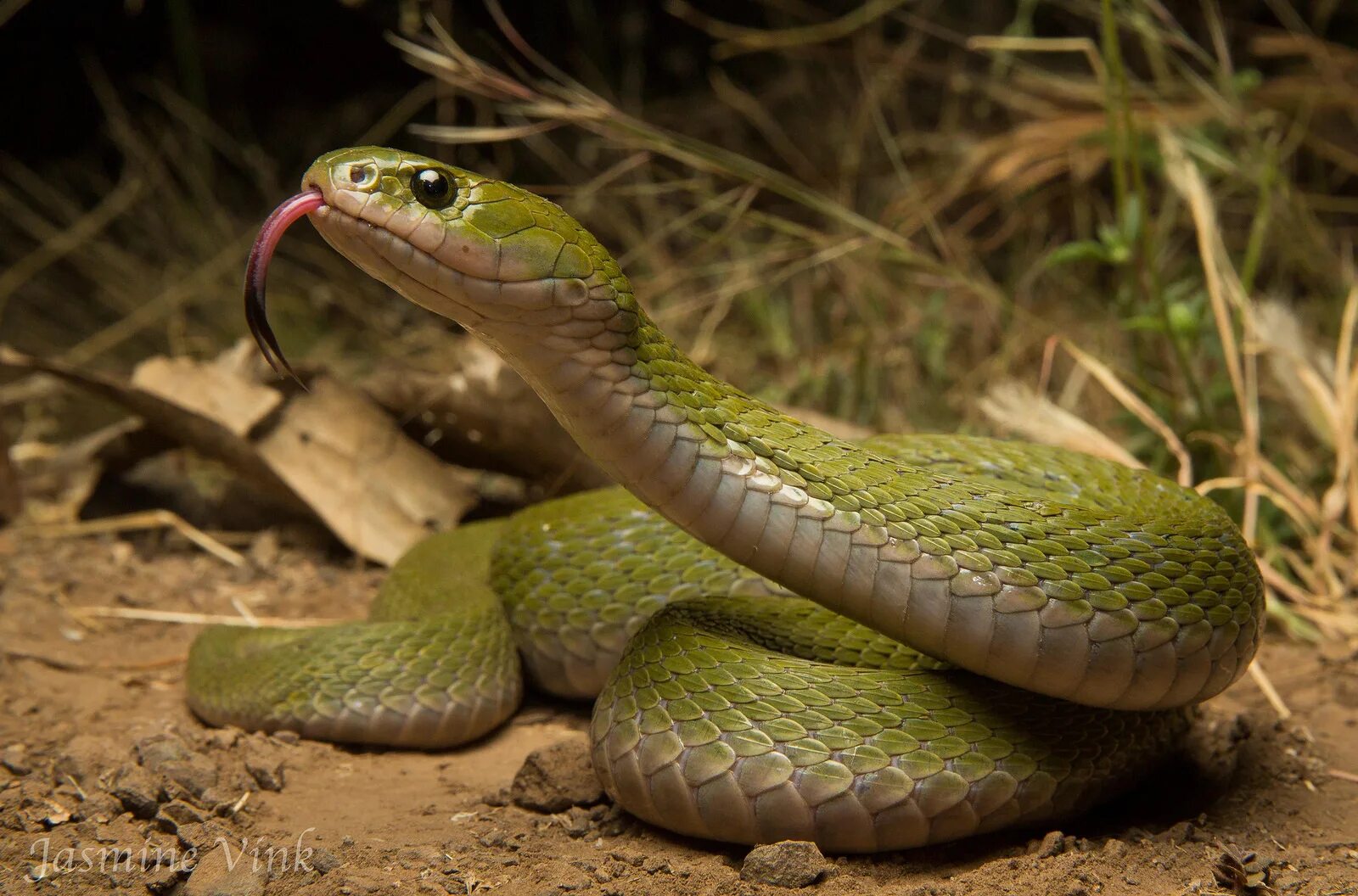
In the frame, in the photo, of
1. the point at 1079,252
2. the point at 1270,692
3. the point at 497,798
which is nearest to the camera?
the point at 497,798

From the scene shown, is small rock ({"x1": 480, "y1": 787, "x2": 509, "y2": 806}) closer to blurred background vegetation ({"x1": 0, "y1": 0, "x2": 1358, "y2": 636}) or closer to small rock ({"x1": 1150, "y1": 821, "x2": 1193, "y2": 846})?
small rock ({"x1": 1150, "y1": 821, "x2": 1193, "y2": 846})

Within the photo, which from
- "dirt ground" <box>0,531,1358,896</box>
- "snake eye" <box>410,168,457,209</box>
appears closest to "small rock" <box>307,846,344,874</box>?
"dirt ground" <box>0,531,1358,896</box>

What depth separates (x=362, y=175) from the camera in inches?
105

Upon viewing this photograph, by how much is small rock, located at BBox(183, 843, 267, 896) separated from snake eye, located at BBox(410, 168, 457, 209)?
1.47 m

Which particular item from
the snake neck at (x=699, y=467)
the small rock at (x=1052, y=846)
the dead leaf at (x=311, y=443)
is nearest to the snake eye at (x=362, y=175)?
the snake neck at (x=699, y=467)

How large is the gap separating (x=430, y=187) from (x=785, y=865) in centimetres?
168

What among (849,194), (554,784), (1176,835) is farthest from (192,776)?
(849,194)

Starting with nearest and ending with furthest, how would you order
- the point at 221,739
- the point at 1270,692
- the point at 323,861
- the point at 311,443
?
the point at 323,861, the point at 221,739, the point at 1270,692, the point at 311,443

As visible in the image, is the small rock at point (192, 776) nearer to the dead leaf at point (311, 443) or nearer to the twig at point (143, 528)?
the dead leaf at point (311, 443)

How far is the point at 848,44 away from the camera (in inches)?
330

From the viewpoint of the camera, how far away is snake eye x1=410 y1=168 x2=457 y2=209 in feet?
8.77

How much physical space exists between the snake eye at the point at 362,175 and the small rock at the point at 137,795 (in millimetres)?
1468

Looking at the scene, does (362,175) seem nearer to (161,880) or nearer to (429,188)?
(429,188)

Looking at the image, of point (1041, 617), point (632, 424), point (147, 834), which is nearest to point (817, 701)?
point (1041, 617)
